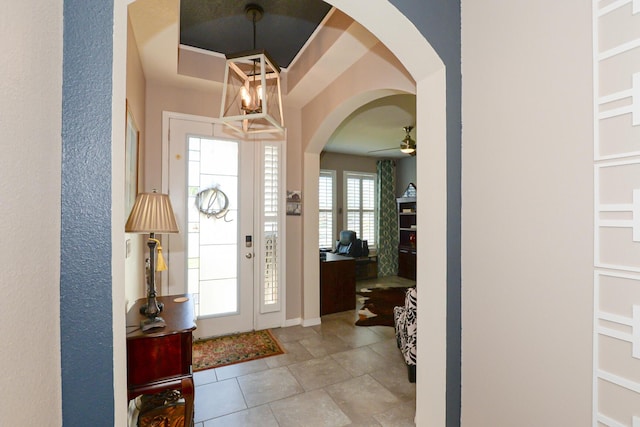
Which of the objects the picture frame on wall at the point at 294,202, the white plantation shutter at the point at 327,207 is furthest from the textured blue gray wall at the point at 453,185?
the white plantation shutter at the point at 327,207

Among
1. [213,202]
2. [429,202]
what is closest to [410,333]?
[429,202]

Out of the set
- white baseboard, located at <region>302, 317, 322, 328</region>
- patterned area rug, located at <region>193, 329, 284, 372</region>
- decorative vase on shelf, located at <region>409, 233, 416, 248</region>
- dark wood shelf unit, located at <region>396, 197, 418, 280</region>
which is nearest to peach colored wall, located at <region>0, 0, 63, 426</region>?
patterned area rug, located at <region>193, 329, 284, 372</region>

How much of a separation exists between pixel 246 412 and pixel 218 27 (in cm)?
321

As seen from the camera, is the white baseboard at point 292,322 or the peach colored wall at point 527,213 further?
the white baseboard at point 292,322

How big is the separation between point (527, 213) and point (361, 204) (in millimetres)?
6129

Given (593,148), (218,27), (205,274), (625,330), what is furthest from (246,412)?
(218,27)

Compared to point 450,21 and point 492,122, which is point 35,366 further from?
point 450,21

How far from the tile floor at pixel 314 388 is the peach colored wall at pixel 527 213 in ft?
2.70

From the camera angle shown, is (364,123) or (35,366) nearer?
(35,366)

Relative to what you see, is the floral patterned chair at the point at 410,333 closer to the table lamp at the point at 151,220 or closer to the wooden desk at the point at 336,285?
the wooden desk at the point at 336,285

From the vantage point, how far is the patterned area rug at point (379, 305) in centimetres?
400

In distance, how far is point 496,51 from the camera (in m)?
1.47

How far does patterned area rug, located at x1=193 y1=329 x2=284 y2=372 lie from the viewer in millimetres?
2889

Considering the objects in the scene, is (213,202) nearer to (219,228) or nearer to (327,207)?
(219,228)
